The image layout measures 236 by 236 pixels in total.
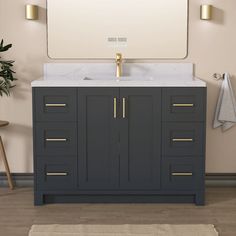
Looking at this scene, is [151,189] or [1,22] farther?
[1,22]

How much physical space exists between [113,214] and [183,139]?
0.73 meters

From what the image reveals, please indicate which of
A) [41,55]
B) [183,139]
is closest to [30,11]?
[41,55]

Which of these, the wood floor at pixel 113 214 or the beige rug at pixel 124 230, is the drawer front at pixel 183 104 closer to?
the wood floor at pixel 113 214

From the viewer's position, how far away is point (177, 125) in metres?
4.21

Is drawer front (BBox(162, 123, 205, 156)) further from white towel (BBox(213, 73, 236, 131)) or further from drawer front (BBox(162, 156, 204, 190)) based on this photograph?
white towel (BBox(213, 73, 236, 131))

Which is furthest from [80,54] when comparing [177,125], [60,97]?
[177,125]

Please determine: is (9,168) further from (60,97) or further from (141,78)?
(141,78)

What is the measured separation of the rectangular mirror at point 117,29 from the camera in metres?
4.62

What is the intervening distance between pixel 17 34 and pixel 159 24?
1.12m

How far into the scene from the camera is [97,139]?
13.9ft

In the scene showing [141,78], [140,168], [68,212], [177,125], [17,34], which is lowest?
[68,212]

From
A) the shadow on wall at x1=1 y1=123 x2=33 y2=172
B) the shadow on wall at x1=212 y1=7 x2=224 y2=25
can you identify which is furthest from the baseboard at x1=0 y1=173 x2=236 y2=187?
the shadow on wall at x1=212 y1=7 x2=224 y2=25

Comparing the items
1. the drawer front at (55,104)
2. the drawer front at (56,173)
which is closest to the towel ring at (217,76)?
the drawer front at (55,104)

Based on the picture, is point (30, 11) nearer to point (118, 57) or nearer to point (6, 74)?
point (6, 74)
